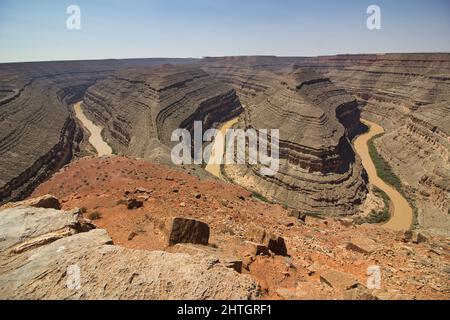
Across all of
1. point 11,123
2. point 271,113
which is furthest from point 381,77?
point 11,123

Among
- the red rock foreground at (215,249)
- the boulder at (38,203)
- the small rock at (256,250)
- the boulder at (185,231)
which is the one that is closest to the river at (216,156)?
the red rock foreground at (215,249)

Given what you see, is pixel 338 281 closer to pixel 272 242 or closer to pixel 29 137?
pixel 272 242

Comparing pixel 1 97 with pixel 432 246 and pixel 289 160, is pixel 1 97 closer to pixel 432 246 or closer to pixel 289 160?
pixel 289 160

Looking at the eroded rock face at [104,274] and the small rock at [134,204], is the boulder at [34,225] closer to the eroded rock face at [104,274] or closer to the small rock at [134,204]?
the eroded rock face at [104,274]

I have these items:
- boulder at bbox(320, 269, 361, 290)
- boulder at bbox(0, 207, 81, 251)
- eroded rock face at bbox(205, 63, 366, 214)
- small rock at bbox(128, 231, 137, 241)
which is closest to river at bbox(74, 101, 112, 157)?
eroded rock face at bbox(205, 63, 366, 214)

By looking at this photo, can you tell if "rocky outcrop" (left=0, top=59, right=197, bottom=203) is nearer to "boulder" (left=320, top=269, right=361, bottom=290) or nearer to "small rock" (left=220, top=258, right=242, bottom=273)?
"small rock" (left=220, top=258, right=242, bottom=273)

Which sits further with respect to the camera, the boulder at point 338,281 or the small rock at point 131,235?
the small rock at point 131,235
